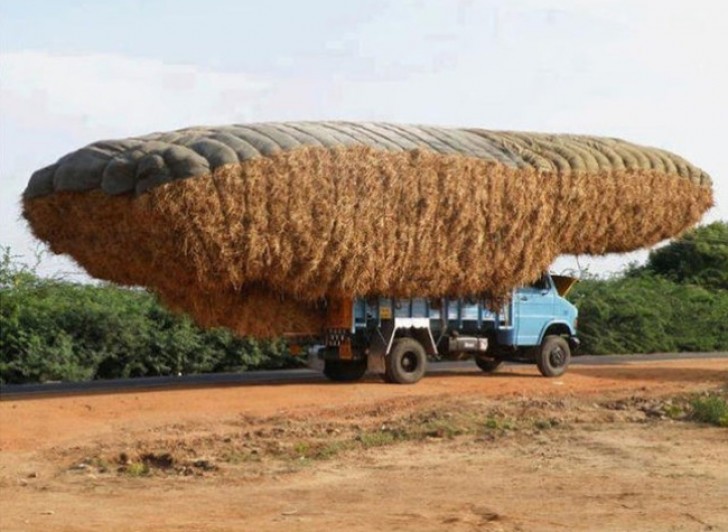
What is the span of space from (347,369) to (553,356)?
3992mm

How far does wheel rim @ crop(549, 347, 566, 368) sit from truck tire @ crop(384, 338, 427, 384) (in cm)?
282

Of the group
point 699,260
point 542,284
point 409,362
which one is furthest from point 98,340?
point 699,260

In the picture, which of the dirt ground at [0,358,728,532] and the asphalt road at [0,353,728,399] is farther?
the asphalt road at [0,353,728,399]

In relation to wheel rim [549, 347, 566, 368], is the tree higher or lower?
higher

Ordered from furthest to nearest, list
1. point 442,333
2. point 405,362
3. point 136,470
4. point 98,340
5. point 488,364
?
1. point 98,340
2. point 488,364
3. point 442,333
4. point 405,362
5. point 136,470

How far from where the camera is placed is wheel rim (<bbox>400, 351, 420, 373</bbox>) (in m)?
24.0

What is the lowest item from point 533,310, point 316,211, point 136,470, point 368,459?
point 136,470

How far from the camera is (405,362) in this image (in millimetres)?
23969

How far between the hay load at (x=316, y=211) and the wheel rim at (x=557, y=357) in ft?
5.92

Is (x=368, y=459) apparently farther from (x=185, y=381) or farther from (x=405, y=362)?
(x=185, y=381)

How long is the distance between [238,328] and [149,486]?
349 inches

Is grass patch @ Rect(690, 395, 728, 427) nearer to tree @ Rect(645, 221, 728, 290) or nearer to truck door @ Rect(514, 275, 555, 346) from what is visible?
truck door @ Rect(514, 275, 555, 346)

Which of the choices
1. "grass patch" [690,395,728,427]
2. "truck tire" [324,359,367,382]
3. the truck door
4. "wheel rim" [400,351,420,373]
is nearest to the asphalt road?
"truck tire" [324,359,367,382]

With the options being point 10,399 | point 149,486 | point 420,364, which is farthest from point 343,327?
point 149,486
